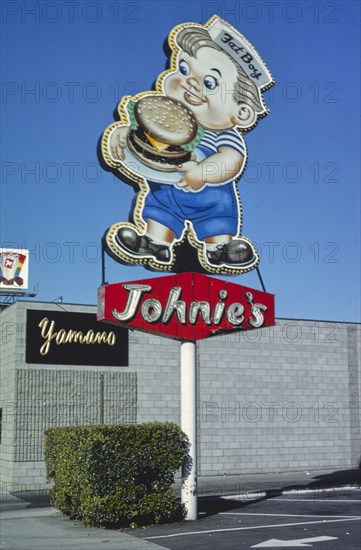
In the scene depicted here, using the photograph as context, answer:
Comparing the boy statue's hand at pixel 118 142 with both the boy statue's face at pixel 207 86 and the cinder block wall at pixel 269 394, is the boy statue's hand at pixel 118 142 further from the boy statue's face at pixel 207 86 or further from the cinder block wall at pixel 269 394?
the cinder block wall at pixel 269 394

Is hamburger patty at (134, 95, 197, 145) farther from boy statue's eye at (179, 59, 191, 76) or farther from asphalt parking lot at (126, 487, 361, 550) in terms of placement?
asphalt parking lot at (126, 487, 361, 550)

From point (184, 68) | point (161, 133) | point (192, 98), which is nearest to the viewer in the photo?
point (161, 133)

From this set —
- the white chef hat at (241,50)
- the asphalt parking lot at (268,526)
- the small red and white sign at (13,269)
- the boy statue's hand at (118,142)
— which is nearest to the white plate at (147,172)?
the boy statue's hand at (118,142)

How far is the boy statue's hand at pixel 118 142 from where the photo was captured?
18516mm


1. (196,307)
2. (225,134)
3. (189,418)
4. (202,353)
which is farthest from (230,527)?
(202,353)

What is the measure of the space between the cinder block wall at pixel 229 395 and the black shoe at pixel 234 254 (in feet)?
27.6

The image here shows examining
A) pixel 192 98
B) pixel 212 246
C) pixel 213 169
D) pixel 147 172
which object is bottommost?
pixel 212 246

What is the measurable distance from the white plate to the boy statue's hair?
3515 mm

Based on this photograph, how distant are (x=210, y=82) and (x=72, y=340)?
10.5 metres

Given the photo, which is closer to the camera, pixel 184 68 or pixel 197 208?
pixel 197 208

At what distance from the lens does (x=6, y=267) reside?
39281mm

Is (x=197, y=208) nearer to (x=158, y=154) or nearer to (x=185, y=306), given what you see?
(x=158, y=154)

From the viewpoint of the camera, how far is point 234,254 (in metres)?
19.6

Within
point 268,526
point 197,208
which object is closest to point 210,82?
point 197,208
